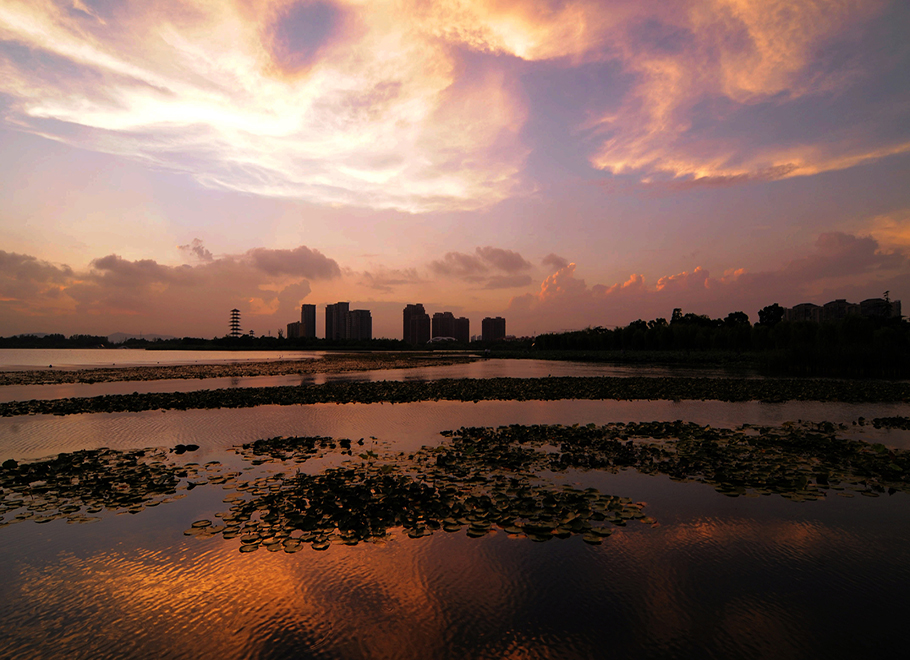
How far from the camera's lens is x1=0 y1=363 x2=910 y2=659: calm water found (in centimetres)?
442

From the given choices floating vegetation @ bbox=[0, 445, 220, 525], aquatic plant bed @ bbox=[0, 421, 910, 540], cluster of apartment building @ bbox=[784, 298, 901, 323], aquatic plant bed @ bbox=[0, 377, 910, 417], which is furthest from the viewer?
cluster of apartment building @ bbox=[784, 298, 901, 323]

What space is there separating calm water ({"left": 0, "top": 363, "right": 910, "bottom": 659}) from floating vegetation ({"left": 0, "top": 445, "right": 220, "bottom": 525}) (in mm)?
245

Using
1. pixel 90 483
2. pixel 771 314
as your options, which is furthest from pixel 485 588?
pixel 771 314

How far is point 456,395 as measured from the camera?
77.2 ft

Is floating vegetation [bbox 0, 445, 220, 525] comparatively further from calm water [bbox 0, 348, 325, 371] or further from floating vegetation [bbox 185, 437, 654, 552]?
calm water [bbox 0, 348, 325, 371]

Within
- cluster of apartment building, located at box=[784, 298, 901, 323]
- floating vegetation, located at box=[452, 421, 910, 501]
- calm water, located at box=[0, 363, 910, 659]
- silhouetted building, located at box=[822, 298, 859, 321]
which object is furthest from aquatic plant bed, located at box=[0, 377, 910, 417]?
silhouetted building, located at box=[822, 298, 859, 321]

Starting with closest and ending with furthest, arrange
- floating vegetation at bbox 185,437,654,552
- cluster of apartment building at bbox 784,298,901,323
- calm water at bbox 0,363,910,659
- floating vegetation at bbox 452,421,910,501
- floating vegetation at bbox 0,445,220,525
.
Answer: calm water at bbox 0,363,910,659 < floating vegetation at bbox 185,437,654,552 < floating vegetation at bbox 0,445,220,525 < floating vegetation at bbox 452,421,910,501 < cluster of apartment building at bbox 784,298,901,323

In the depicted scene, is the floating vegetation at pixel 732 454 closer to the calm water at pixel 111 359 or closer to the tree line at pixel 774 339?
the tree line at pixel 774 339

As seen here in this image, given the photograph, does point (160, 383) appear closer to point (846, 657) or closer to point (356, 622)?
point (356, 622)

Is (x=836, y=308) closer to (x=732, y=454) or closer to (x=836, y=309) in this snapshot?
(x=836, y=309)

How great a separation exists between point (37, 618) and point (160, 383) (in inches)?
1224

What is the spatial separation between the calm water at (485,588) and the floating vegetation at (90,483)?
245 mm

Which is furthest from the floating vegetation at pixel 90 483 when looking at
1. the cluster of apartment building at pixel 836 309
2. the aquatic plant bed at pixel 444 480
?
the cluster of apartment building at pixel 836 309

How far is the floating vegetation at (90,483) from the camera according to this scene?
790 cm
